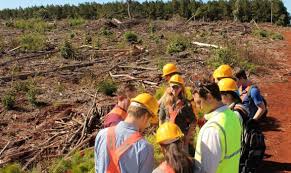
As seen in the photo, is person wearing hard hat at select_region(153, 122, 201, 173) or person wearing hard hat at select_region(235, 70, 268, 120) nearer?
person wearing hard hat at select_region(153, 122, 201, 173)

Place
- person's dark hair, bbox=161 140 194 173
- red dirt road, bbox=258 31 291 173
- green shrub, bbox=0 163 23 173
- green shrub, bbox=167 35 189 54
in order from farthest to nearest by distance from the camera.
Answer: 1. green shrub, bbox=167 35 189 54
2. green shrub, bbox=0 163 23 173
3. red dirt road, bbox=258 31 291 173
4. person's dark hair, bbox=161 140 194 173

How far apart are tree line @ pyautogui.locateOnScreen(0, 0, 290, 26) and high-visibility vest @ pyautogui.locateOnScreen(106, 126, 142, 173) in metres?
31.0

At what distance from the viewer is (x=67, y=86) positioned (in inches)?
582

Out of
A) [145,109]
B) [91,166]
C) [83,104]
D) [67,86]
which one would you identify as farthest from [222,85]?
[67,86]

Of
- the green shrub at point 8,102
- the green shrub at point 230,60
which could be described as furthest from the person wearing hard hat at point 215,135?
the green shrub at point 230,60

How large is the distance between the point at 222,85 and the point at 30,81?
10774 millimetres

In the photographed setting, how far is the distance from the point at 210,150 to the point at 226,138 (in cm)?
19

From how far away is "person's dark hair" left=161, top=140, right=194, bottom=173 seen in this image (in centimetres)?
366

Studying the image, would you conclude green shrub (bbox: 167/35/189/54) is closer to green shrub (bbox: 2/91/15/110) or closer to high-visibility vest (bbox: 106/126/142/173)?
green shrub (bbox: 2/91/15/110)

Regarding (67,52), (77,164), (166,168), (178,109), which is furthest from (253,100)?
(67,52)

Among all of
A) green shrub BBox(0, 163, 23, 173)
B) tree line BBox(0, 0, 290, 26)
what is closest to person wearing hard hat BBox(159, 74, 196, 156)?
green shrub BBox(0, 163, 23, 173)

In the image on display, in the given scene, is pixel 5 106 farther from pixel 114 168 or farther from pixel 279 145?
pixel 114 168

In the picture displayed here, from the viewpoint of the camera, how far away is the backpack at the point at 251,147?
6.38m

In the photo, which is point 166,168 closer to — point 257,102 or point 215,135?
point 215,135
